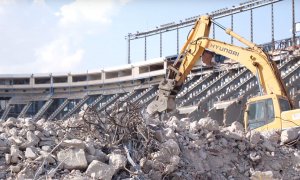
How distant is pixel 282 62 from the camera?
37844mm

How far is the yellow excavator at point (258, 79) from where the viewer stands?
13.3m

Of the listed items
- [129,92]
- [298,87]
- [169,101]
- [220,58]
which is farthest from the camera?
[129,92]

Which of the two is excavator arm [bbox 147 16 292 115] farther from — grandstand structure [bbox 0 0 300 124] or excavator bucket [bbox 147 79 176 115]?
grandstand structure [bbox 0 0 300 124]

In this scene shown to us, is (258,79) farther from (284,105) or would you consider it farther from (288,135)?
(288,135)

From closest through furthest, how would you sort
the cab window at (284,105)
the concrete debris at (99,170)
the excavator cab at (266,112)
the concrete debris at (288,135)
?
the concrete debris at (99,170) → the concrete debris at (288,135) → the excavator cab at (266,112) → the cab window at (284,105)

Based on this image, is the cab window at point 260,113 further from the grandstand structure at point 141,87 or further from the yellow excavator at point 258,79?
the grandstand structure at point 141,87

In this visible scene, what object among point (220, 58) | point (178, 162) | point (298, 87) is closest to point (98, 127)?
point (178, 162)

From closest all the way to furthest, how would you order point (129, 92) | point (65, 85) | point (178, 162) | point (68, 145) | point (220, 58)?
point (68, 145) → point (178, 162) → point (220, 58) → point (129, 92) → point (65, 85)

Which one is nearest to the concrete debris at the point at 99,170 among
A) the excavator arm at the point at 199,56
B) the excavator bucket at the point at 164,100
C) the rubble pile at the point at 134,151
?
the rubble pile at the point at 134,151

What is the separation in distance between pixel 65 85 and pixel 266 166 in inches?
1966

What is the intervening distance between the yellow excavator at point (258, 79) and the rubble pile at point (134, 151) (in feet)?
6.26

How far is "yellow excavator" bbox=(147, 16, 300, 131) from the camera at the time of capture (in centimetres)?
1334

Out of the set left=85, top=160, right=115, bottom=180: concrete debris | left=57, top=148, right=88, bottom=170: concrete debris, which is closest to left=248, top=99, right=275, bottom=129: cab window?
left=85, top=160, right=115, bottom=180: concrete debris

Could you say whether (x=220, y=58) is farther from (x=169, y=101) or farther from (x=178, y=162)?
(x=178, y=162)
